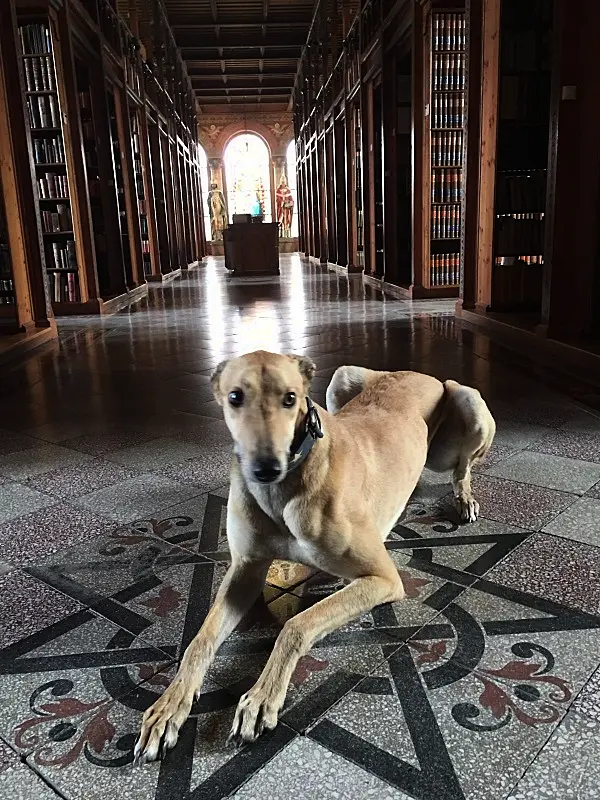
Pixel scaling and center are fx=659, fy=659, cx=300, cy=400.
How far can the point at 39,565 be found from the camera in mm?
2111

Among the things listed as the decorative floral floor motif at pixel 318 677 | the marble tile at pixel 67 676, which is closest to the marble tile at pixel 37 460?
the decorative floral floor motif at pixel 318 677

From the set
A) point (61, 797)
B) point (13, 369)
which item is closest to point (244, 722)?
point (61, 797)

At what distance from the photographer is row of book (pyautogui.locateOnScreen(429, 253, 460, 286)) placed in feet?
30.6

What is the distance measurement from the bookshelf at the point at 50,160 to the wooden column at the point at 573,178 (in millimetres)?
5865

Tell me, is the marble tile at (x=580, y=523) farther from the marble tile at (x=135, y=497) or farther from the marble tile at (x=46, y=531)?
the marble tile at (x=46, y=531)

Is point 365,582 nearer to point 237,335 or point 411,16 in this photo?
point 237,335

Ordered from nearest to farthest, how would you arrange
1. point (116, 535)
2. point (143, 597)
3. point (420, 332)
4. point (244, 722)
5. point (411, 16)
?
1. point (244, 722)
2. point (143, 597)
3. point (116, 535)
4. point (420, 332)
5. point (411, 16)

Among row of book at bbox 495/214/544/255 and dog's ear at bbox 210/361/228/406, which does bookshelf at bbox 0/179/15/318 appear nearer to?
row of book at bbox 495/214/544/255

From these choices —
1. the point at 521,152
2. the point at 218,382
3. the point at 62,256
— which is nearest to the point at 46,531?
the point at 218,382

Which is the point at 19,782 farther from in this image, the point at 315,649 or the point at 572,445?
the point at 572,445

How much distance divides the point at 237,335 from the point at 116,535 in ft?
15.4

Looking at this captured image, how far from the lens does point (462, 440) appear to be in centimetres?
241

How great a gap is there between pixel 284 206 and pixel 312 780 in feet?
110

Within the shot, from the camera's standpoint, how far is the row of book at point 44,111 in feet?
27.0
